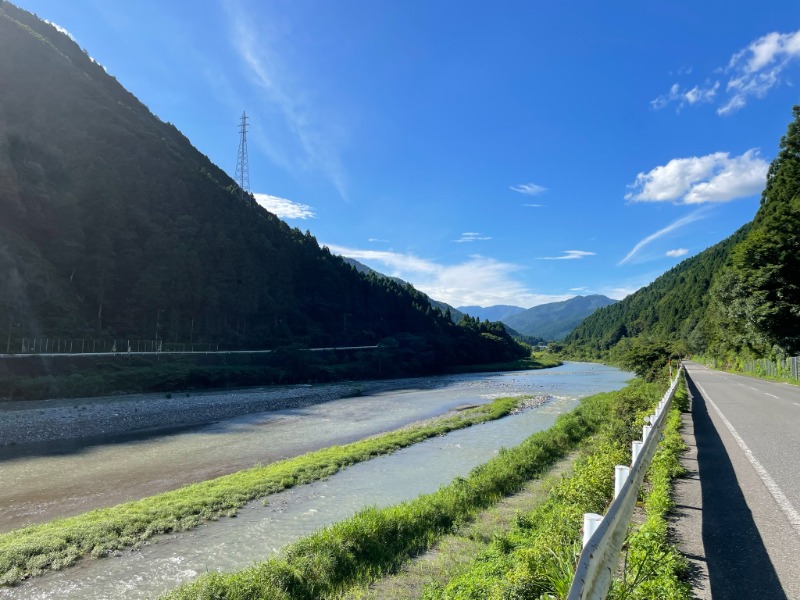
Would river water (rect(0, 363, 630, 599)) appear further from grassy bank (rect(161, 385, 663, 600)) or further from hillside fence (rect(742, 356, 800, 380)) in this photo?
hillside fence (rect(742, 356, 800, 380))

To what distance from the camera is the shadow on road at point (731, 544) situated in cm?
403

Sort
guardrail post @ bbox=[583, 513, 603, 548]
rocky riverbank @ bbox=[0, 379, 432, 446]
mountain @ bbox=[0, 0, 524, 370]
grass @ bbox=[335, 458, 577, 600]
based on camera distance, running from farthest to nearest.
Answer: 1. mountain @ bbox=[0, 0, 524, 370]
2. rocky riverbank @ bbox=[0, 379, 432, 446]
3. grass @ bbox=[335, 458, 577, 600]
4. guardrail post @ bbox=[583, 513, 603, 548]

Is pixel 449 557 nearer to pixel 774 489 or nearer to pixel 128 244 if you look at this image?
pixel 774 489

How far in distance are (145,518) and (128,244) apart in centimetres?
6780

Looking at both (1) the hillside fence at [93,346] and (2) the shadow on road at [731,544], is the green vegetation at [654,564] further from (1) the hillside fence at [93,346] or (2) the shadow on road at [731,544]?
(1) the hillside fence at [93,346]

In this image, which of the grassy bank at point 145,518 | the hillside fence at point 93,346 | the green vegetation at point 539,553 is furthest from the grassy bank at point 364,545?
the hillside fence at point 93,346

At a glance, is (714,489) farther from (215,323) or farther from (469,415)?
(215,323)

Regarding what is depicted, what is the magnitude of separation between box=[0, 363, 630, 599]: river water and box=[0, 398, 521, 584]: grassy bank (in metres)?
0.47

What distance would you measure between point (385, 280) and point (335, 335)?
1943 inches

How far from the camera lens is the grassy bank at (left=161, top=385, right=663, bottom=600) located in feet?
23.4

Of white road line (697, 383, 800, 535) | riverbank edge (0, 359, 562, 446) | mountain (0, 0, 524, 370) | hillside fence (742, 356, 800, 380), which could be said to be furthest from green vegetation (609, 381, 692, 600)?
mountain (0, 0, 524, 370)

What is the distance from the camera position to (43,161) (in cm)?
6016

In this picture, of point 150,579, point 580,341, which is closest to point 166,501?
point 150,579

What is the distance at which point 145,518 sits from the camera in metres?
11.3
